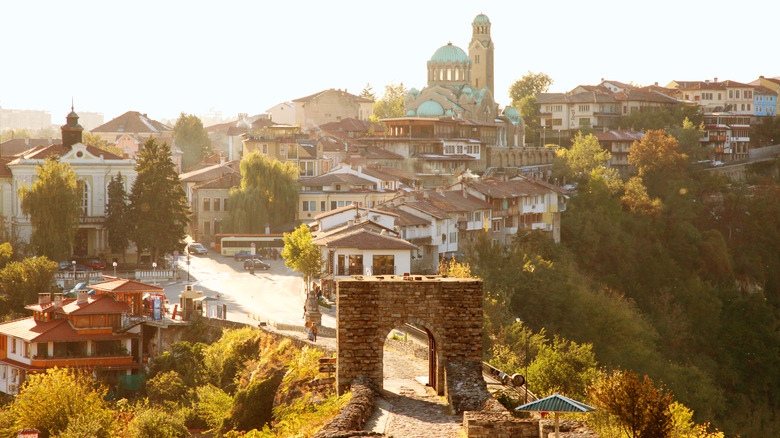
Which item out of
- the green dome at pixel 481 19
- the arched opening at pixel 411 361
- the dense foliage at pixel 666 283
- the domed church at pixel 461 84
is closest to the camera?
the arched opening at pixel 411 361

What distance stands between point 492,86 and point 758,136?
31.3m

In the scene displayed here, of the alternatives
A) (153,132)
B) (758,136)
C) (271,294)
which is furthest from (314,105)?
(271,294)

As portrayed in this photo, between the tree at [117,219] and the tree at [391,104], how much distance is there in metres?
50.5

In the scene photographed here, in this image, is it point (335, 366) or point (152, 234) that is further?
point (152, 234)

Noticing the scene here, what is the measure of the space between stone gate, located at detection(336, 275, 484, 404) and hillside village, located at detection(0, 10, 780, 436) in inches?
11.0

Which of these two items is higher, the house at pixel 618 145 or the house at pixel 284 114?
the house at pixel 284 114

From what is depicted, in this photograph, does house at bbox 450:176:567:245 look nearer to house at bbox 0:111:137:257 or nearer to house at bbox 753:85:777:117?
house at bbox 0:111:137:257

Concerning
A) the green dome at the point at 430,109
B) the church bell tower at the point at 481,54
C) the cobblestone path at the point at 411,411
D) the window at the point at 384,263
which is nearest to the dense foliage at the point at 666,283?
the window at the point at 384,263

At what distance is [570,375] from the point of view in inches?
1324

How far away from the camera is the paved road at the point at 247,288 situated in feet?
152

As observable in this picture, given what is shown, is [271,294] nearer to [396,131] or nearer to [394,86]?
[396,131]

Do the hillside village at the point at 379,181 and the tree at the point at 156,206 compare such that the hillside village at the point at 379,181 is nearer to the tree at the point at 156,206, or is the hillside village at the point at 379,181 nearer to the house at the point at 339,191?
the house at the point at 339,191

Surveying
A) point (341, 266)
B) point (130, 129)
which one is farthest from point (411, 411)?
point (130, 129)

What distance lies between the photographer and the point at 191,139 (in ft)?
373
